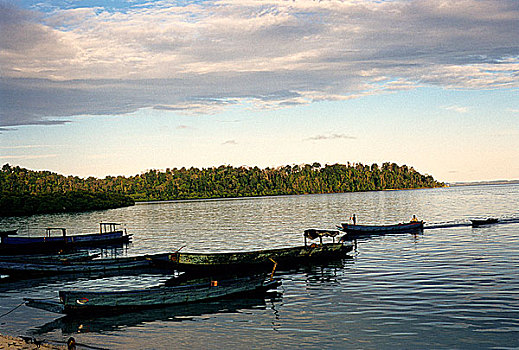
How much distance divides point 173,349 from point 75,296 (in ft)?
27.2

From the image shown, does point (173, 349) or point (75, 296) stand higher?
point (75, 296)

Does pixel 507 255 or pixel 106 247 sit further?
pixel 106 247

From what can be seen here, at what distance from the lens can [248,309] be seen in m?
28.5

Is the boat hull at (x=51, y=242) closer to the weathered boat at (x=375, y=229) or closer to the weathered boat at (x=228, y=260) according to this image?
the weathered boat at (x=228, y=260)

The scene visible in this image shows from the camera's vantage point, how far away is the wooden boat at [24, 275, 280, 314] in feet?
87.8

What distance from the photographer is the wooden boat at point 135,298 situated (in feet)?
87.8

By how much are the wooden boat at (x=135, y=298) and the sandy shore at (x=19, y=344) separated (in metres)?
4.08

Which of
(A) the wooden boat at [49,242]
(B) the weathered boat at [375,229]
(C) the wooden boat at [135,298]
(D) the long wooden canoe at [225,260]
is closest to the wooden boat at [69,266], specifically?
(D) the long wooden canoe at [225,260]

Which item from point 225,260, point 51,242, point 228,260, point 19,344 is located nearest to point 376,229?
point 228,260

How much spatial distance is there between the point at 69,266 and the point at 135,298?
1647 cm

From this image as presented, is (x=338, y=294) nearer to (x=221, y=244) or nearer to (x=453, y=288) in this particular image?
(x=453, y=288)

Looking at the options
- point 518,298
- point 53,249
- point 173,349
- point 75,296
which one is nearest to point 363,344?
point 173,349

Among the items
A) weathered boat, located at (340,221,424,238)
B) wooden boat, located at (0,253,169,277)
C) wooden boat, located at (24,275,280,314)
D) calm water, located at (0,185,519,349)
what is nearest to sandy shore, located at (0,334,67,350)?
calm water, located at (0,185,519,349)

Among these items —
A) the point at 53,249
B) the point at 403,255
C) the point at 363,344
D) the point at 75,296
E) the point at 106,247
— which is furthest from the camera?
the point at 106,247
